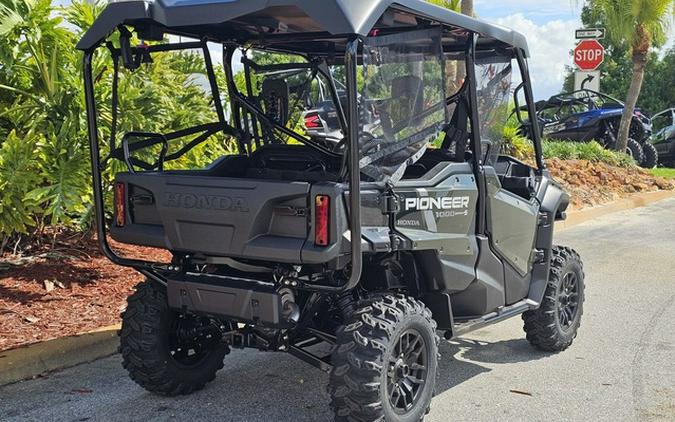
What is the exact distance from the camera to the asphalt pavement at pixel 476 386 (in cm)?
428

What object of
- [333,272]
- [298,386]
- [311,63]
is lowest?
[298,386]

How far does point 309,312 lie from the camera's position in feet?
12.9

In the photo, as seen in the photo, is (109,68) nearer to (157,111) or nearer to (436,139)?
(157,111)

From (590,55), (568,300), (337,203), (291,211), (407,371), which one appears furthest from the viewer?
(590,55)

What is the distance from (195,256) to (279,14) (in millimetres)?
1340

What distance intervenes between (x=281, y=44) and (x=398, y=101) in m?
1.16

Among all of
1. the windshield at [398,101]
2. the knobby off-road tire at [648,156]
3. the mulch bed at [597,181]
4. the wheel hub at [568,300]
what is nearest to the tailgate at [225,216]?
the windshield at [398,101]

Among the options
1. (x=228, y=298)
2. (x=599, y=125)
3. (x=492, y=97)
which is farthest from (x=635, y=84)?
(x=228, y=298)

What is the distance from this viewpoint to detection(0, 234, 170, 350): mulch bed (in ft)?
17.1

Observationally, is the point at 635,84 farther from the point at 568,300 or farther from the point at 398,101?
the point at 398,101

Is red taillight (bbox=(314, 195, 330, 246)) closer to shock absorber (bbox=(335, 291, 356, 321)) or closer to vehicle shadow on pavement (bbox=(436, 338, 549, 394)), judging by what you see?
shock absorber (bbox=(335, 291, 356, 321))

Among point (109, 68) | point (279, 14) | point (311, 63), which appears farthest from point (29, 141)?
point (279, 14)

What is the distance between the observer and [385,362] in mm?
3619

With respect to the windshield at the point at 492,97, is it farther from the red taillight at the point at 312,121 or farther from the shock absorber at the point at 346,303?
the shock absorber at the point at 346,303
